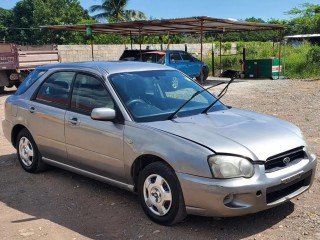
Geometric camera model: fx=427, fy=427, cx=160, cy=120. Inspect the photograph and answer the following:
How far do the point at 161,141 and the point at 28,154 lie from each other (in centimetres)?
277

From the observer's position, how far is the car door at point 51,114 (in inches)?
209

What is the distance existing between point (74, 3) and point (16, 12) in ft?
31.8

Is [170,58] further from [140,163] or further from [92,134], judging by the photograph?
[140,163]

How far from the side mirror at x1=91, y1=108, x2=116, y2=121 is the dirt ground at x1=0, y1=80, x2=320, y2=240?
3.39ft

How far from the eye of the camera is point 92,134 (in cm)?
475

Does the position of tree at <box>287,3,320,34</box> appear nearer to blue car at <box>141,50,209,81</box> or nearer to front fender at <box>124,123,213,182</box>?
blue car at <box>141,50,209,81</box>

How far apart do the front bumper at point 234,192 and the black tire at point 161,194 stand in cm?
10

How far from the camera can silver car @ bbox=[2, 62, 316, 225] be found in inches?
147

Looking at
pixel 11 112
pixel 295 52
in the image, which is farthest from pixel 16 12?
pixel 11 112

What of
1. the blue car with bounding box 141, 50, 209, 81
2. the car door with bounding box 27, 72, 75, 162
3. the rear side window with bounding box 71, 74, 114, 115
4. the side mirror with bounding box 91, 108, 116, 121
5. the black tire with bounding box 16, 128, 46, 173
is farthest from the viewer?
the blue car with bounding box 141, 50, 209, 81

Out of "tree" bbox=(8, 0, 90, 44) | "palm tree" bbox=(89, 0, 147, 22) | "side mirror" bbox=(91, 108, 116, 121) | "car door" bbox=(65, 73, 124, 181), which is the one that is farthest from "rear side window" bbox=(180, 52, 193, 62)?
"palm tree" bbox=(89, 0, 147, 22)

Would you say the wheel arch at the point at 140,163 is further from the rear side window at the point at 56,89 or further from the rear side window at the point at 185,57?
the rear side window at the point at 185,57

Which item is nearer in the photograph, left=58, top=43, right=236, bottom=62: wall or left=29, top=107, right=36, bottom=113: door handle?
left=29, top=107, right=36, bottom=113: door handle

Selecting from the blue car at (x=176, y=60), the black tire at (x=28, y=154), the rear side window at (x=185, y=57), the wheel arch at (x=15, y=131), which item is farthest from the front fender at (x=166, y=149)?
the rear side window at (x=185, y=57)
